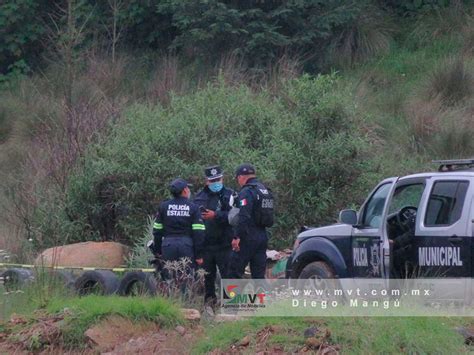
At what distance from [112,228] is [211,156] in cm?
215

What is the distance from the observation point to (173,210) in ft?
36.7

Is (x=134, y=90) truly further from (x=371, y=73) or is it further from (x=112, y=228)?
(x=112, y=228)

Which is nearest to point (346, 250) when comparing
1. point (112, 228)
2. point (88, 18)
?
point (112, 228)

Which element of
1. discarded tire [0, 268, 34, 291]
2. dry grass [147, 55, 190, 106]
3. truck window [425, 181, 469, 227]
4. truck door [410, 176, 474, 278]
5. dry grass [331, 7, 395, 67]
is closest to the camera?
truck door [410, 176, 474, 278]

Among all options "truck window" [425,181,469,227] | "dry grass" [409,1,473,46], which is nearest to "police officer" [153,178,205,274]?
"truck window" [425,181,469,227]

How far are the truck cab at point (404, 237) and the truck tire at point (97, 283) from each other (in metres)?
2.25

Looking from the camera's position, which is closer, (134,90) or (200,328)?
(200,328)

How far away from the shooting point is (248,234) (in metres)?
11.3

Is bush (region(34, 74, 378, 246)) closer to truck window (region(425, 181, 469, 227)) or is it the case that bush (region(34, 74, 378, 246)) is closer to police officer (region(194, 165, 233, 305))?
police officer (region(194, 165, 233, 305))

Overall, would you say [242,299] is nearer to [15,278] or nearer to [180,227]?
[180,227]

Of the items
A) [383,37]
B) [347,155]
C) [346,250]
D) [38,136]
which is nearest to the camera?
[346,250]

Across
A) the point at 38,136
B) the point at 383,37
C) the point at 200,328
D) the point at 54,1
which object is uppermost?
the point at 54,1

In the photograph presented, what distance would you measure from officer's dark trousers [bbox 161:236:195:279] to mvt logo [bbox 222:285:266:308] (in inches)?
21.7

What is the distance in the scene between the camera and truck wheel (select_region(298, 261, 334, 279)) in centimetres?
1057
